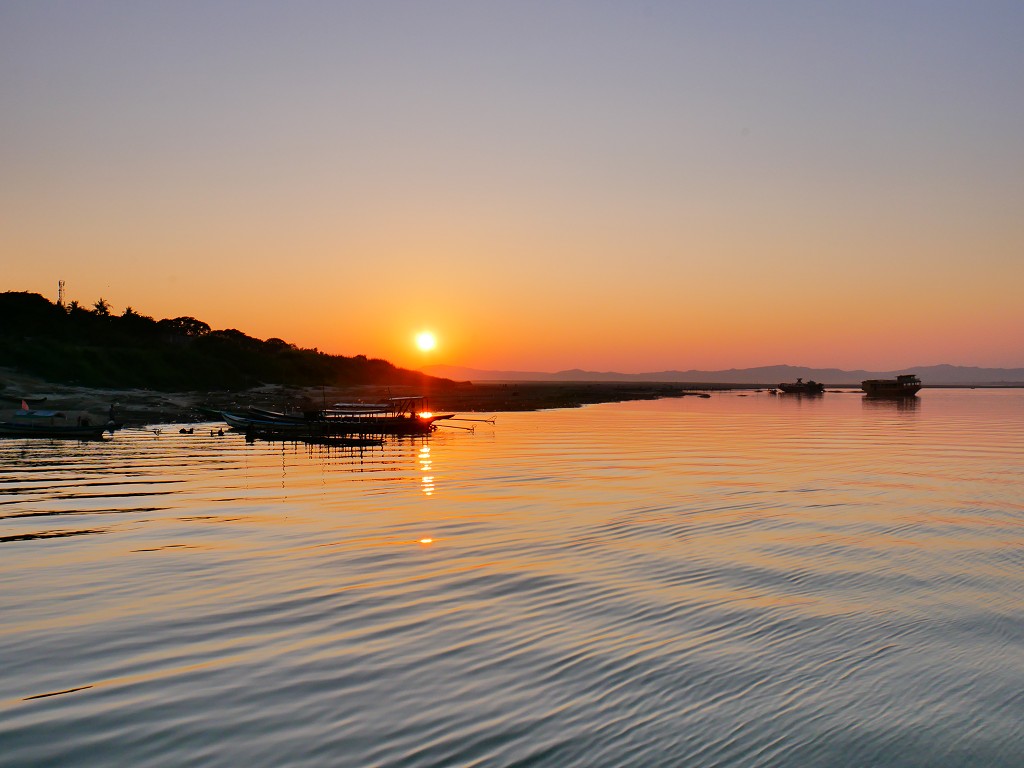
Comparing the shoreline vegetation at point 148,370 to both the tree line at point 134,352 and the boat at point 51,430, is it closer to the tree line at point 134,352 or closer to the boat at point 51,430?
the tree line at point 134,352

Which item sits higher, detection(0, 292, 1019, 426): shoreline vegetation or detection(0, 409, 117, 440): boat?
detection(0, 292, 1019, 426): shoreline vegetation

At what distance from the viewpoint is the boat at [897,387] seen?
129250mm

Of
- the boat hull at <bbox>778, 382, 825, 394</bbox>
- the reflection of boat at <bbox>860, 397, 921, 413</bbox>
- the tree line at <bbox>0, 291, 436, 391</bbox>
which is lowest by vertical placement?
the reflection of boat at <bbox>860, 397, 921, 413</bbox>

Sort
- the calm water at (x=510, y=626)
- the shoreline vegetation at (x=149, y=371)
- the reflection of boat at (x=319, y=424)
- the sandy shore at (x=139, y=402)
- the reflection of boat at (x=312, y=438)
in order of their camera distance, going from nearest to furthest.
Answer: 1. the calm water at (x=510, y=626)
2. the reflection of boat at (x=312, y=438)
3. the reflection of boat at (x=319, y=424)
4. the sandy shore at (x=139, y=402)
5. the shoreline vegetation at (x=149, y=371)

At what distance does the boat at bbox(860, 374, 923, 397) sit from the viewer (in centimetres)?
12925

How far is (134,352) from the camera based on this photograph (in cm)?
8812

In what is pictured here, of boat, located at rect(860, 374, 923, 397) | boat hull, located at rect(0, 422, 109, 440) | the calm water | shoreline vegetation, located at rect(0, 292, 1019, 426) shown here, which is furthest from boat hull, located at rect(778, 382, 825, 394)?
boat hull, located at rect(0, 422, 109, 440)

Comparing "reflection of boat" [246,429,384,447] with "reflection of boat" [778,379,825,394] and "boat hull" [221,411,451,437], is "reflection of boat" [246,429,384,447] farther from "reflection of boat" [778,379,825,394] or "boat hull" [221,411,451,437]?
"reflection of boat" [778,379,825,394]

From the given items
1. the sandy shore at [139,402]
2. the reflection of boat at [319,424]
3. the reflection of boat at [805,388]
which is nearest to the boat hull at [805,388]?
the reflection of boat at [805,388]

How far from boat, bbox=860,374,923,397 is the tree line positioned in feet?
297

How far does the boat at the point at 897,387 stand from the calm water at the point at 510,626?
115m

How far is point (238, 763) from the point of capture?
23.8ft

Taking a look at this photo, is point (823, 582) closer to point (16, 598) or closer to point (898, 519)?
point (898, 519)

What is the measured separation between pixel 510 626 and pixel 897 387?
136 meters
